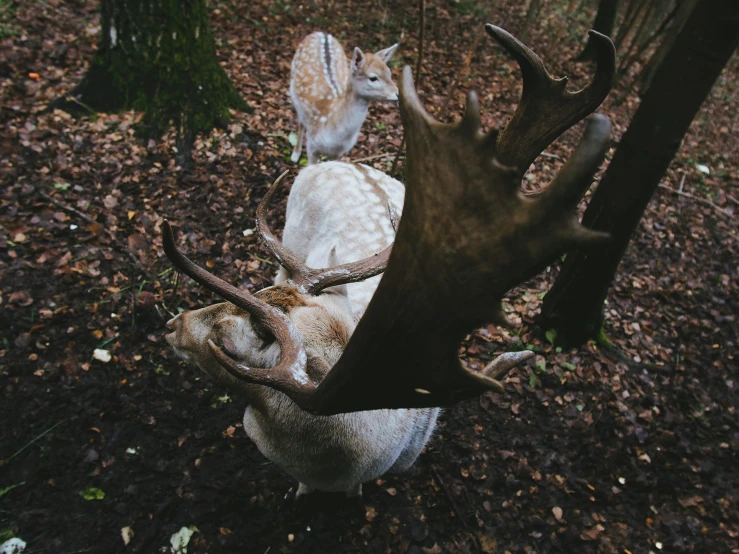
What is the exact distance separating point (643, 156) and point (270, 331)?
2.88 m

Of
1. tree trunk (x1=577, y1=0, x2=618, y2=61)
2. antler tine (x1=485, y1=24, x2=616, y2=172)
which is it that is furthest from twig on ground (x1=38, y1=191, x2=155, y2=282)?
tree trunk (x1=577, y1=0, x2=618, y2=61)

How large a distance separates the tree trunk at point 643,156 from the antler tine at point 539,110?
1.69 m

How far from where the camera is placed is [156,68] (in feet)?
15.6

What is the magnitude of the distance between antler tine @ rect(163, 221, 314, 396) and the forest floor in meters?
1.61

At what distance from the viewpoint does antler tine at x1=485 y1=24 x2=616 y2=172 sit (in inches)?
73.7

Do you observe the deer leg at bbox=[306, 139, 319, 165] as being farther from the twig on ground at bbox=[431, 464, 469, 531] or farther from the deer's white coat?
the twig on ground at bbox=[431, 464, 469, 531]

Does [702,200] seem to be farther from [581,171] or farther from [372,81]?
[581,171]

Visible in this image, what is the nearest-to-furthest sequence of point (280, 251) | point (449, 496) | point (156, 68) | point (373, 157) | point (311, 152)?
point (280, 251)
point (449, 496)
point (156, 68)
point (311, 152)
point (373, 157)

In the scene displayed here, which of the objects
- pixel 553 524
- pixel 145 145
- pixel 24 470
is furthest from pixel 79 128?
pixel 553 524

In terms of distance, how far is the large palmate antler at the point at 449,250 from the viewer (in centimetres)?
112

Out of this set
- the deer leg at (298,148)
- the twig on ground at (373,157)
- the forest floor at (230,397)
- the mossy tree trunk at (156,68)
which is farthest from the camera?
the twig on ground at (373,157)

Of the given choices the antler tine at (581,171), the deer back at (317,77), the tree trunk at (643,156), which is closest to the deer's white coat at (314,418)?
the antler tine at (581,171)

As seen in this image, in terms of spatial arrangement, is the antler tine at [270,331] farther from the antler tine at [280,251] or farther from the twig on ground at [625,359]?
the twig on ground at [625,359]

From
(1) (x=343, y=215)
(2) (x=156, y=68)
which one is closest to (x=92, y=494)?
(1) (x=343, y=215)
